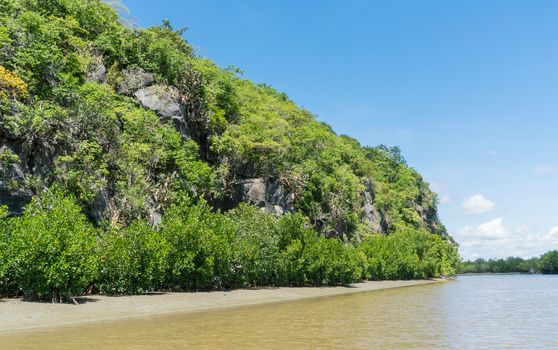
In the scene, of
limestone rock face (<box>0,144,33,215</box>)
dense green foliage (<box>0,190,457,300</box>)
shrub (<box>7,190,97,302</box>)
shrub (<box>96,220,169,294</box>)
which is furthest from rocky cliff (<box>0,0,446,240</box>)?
shrub (<box>7,190,97,302</box>)

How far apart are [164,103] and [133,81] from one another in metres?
4.16

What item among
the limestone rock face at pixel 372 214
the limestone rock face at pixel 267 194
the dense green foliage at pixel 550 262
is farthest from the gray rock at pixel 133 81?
the dense green foliage at pixel 550 262

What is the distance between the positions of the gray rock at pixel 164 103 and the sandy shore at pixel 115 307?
20608mm

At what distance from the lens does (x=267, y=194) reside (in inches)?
2352

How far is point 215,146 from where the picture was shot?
55.2 metres

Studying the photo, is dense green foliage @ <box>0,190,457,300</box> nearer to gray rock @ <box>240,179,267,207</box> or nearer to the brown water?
the brown water

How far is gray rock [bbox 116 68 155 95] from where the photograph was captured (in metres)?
50.2

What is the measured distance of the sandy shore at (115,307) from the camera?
72.1ft

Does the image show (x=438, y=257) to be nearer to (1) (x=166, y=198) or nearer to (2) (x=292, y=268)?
(2) (x=292, y=268)

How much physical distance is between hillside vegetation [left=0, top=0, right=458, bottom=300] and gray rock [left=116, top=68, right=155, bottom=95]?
0.46ft

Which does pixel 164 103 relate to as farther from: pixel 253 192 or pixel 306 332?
pixel 306 332

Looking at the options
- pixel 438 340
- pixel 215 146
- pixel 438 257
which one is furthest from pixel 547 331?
pixel 438 257

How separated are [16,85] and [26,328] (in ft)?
63.3

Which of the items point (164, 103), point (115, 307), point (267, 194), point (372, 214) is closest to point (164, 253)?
point (115, 307)
